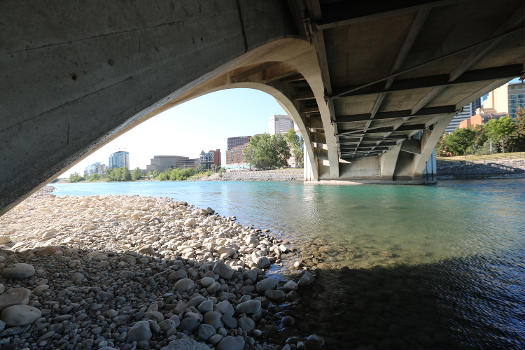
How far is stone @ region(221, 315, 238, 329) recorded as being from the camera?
2.56 metres

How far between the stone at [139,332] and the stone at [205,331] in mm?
456

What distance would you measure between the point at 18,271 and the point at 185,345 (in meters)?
2.30

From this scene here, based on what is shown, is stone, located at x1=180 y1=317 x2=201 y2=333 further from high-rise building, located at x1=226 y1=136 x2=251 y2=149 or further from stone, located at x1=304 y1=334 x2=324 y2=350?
high-rise building, located at x1=226 y1=136 x2=251 y2=149

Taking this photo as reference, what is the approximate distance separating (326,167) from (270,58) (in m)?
25.1

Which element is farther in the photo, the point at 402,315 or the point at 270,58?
the point at 270,58

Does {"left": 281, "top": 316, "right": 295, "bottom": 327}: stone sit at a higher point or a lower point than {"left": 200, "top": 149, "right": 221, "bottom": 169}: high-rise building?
lower

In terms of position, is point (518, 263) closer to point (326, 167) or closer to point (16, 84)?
point (16, 84)

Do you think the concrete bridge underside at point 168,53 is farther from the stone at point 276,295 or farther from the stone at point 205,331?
the stone at point 276,295

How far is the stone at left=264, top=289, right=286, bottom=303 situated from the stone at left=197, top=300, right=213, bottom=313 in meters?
0.86

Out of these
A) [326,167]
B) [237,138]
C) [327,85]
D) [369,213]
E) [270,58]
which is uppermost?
[237,138]

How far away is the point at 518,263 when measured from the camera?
4.51 meters

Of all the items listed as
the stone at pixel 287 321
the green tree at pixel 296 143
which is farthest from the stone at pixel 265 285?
the green tree at pixel 296 143

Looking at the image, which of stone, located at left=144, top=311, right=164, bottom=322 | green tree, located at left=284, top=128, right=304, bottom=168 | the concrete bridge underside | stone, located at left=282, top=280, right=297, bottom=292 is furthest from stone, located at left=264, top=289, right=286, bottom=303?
green tree, located at left=284, top=128, right=304, bottom=168

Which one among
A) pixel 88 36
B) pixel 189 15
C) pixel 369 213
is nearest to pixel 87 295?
pixel 88 36
